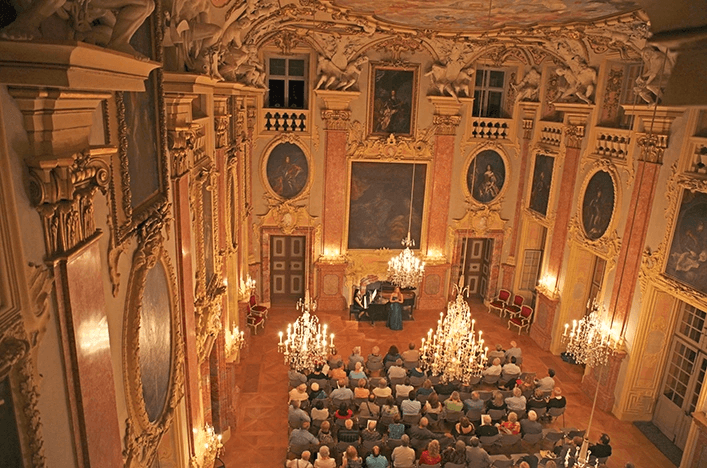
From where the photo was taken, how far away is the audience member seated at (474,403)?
993 cm

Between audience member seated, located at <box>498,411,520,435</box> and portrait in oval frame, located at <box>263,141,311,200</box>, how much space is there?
860 centimetres

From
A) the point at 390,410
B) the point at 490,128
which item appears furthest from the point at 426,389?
the point at 490,128

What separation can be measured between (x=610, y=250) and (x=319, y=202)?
26.6 ft

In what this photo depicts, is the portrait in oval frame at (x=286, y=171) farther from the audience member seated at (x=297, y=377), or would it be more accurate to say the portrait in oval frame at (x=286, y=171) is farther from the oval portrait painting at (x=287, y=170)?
the audience member seated at (x=297, y=377)

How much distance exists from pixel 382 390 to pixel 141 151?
25.2 feet

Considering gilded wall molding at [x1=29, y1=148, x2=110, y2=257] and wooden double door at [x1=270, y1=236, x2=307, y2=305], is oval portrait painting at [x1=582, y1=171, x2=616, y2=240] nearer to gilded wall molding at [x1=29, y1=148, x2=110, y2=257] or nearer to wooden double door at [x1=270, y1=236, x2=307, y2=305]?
wooden double door at [x1=270, y1=236, x2=307, y2=305]

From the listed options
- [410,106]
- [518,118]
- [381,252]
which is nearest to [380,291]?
[381,252]

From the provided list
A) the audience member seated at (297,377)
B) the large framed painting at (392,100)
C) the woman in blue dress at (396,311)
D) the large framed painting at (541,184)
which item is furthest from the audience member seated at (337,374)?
the large framed painting at (541,184)

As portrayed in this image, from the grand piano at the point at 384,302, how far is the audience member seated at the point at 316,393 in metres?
5.13

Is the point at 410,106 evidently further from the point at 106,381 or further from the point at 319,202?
the point at 106,381

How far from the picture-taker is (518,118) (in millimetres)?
15539

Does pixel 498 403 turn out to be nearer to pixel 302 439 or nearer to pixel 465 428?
pixel 465 428

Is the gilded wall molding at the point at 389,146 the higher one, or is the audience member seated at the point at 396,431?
the gilded wall molding at the point at 389,146

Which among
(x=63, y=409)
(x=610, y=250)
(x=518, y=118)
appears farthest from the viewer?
(x=518, y=118)
